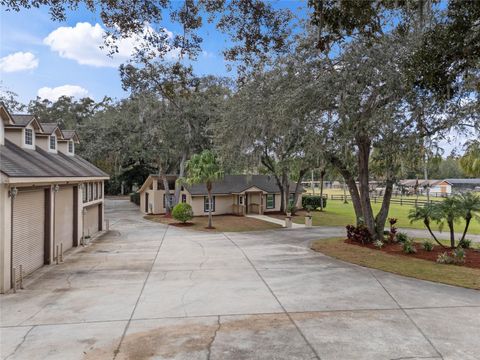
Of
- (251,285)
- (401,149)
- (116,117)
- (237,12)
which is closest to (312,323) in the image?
(251,285)

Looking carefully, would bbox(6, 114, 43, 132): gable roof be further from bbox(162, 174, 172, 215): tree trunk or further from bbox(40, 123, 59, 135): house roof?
bbox(162, 174, 172, 215): tree trunk

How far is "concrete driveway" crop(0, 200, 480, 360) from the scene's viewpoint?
6.29 meters

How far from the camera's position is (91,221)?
2211 cm

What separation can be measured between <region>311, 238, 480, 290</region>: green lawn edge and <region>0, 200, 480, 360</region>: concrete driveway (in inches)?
28.1

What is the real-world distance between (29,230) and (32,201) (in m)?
0.99

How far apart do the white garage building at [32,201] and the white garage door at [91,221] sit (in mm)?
116

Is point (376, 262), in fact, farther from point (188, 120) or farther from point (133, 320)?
point (188, 120)

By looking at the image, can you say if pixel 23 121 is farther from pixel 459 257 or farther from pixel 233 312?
pixel 459 257

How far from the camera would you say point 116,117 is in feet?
109

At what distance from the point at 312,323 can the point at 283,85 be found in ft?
33.5

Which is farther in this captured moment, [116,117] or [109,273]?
[116,117]

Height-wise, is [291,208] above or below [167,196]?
below

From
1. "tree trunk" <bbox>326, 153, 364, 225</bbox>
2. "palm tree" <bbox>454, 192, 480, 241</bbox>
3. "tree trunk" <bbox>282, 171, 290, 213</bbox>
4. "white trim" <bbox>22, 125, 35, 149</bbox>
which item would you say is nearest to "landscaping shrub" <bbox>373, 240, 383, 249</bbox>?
"tree trunk" <bbox>326, 153, 364, 225</bbox>

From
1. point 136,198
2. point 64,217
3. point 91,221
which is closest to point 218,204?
point 91,221
